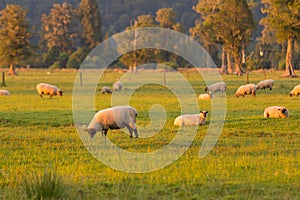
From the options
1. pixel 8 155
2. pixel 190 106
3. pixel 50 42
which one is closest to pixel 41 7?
pixel 50 42

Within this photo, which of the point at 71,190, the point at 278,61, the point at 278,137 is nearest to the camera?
the point at 71,190

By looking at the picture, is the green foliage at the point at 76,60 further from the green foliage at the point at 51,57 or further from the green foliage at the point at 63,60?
the green foliage at the point at 51,57

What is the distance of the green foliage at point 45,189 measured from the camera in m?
8.40

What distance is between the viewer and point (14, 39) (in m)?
70.2

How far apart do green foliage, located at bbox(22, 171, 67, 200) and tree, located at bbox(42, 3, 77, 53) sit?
342ft

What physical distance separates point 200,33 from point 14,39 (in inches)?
1222

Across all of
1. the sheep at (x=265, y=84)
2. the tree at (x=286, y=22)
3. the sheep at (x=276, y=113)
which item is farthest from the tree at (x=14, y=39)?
the sheep at (x=276, y=113)

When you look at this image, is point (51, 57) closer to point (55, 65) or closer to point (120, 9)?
point (55, 65)

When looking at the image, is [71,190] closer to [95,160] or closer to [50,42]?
[95,160]

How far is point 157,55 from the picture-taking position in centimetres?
8494

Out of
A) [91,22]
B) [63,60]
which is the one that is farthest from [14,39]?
[91,22]

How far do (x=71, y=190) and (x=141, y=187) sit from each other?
125cm

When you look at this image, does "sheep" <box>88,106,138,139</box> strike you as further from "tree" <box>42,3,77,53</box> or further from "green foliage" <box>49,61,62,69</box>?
"tree" <box>42,3,77,53</box>

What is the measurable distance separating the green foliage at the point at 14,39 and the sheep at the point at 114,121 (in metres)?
57.5
